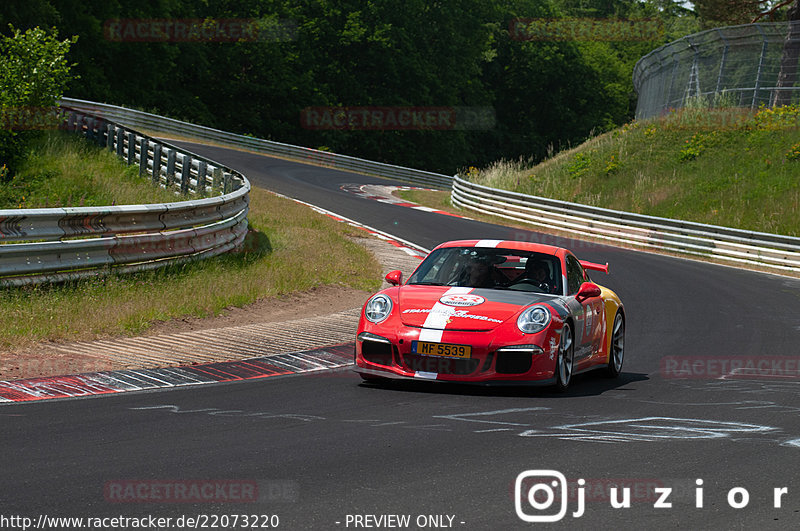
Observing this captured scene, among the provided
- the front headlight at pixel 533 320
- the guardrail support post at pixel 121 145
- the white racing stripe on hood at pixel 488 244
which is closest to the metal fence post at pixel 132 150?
the guardrail support post at pixel 121 145

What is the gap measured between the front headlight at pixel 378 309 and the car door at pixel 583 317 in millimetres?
1661

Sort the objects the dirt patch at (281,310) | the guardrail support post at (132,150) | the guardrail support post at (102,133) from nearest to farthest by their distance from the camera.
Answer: the dirt patch at (281,310) < the guardrail support post at (132,150) < the guardrail support post at (102,133)

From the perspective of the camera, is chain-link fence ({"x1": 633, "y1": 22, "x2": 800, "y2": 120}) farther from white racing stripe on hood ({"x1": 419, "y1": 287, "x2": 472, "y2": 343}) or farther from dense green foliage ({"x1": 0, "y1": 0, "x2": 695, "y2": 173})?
white racing stripe on hood ({"x1": 419, "y1": 287, "x2": 472, "y2": 343})

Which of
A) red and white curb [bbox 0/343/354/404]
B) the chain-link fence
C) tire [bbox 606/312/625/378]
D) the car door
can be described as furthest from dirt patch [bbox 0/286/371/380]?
the chain-link fence

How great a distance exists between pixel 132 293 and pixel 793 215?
22.1 meters

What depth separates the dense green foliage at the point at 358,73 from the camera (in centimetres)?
5956

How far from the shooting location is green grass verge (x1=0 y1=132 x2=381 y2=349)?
10.3 metres

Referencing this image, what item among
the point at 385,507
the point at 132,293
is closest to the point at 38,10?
the point at 132,293

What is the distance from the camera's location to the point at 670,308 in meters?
15.7

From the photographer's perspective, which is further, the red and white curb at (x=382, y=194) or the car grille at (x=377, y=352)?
the red and white curb at (x=382, y=194)

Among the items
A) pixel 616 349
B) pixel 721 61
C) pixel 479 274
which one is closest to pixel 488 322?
pixel 479 274

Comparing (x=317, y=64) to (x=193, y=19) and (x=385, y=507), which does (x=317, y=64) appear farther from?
(x=385, y=507)

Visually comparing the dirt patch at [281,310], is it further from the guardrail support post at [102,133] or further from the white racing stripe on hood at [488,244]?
the guardrail support post at [102,133]

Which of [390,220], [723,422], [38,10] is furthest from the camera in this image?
[38,10]
